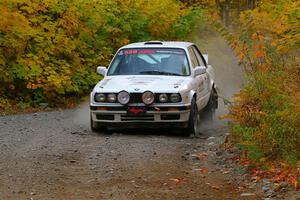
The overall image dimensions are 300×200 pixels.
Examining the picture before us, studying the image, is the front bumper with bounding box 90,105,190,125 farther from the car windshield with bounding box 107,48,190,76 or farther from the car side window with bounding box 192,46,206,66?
the car side window with bounding box 192,46,206,66

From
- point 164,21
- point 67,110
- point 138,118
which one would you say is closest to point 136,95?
point 138,118

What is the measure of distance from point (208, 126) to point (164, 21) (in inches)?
349

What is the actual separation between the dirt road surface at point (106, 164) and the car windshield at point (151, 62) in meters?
1.17

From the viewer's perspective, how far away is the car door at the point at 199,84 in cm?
1162

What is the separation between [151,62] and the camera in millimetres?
11914

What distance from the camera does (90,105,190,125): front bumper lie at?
34.8ft

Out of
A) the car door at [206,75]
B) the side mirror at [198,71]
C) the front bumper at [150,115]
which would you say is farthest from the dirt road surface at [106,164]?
the side mirror at [198,71]

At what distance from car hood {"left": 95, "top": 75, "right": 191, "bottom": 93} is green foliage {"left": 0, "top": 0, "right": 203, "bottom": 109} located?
4752mm

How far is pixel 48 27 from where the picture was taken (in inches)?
648

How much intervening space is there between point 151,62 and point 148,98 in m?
1.52

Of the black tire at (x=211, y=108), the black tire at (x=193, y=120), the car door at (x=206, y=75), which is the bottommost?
the black tire at (x=211, y=108)

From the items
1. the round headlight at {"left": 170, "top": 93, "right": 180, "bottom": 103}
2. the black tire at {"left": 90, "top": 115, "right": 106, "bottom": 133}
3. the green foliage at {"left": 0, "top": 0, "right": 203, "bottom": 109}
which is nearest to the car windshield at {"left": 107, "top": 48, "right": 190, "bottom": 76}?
the round headlight at {"left": 170, "top": 93, "right": 180, "bottom": 103}

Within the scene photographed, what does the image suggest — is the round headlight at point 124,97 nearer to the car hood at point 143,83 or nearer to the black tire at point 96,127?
the car hood at point 143,83

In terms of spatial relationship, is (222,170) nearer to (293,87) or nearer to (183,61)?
(293,87)
